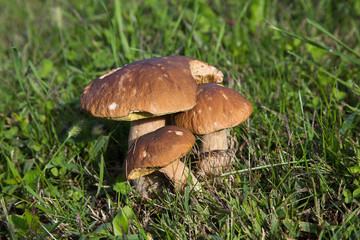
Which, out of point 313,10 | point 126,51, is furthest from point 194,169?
point 313,10

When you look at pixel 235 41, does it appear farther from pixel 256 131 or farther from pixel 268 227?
pixel 268 227

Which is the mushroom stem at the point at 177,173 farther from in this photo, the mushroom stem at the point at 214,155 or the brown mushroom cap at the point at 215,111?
the brown mushroom cap at the point at 215,111

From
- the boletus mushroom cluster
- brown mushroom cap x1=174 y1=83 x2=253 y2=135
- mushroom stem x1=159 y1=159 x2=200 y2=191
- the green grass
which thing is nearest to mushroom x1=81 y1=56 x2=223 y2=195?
the boletus mushroom cluster

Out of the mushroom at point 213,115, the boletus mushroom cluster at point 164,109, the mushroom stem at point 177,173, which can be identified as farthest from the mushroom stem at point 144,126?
the mushroom stem at point 177,173

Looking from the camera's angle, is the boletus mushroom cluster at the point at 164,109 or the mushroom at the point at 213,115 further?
the mushroom at the point at 213,115

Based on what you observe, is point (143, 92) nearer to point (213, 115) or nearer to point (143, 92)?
point (143, 92)

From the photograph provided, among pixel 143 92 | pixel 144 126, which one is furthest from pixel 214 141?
pixel 143 92

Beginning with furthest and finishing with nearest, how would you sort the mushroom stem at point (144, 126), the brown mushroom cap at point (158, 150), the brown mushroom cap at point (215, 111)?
1. the mushroom stem at point (144, 126)
2. the brown mushroom cap at point (215, 111)
3. the brown mushroom cap at point (158, 150)
